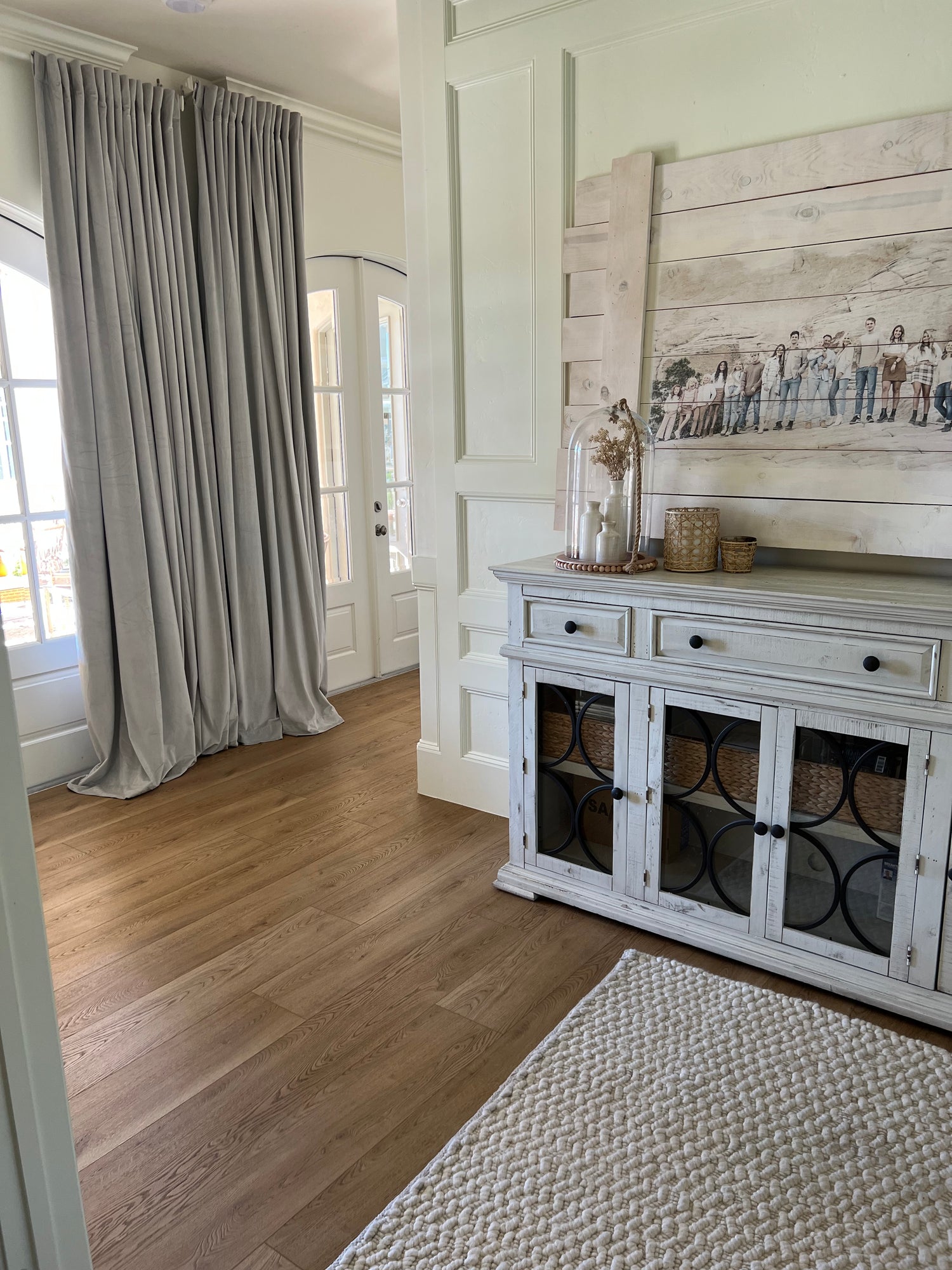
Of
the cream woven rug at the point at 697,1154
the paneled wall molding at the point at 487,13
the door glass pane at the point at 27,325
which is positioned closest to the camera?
the cream woven rug at the point at 697,1154

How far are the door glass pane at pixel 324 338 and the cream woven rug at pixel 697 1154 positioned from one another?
10.7 feet

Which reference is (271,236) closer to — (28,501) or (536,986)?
(28,501)

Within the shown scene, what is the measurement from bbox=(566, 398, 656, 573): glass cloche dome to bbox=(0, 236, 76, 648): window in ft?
6.54

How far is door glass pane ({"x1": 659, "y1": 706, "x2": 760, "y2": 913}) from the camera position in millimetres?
2158

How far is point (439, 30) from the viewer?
9.15ft

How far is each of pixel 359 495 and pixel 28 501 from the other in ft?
5.45

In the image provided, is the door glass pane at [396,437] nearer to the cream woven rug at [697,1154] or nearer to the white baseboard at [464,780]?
the white baseboard at [464,780]

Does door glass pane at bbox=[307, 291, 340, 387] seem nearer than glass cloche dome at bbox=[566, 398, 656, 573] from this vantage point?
No

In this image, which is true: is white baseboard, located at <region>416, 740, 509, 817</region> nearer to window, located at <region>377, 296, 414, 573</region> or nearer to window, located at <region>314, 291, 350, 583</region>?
window, located at <region>314, 291, 350, 583</region>

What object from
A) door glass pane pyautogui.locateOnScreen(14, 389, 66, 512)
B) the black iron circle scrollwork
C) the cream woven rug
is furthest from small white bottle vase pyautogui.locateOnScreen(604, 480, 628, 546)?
door glass pane pyautogui.locateOnScreen(14, 389, 66, 512)

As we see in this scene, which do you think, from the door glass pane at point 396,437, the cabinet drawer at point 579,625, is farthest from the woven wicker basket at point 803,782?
the door glass pane at point 396,437

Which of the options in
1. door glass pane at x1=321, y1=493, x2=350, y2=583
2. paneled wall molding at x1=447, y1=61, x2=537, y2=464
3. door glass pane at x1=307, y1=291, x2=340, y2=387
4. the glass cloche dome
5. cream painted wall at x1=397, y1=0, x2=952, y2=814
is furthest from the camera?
door glass pane at x1=321, y1=493, x2=350, y2=583

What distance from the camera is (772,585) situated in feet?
6.95

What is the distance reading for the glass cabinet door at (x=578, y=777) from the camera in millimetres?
2363
